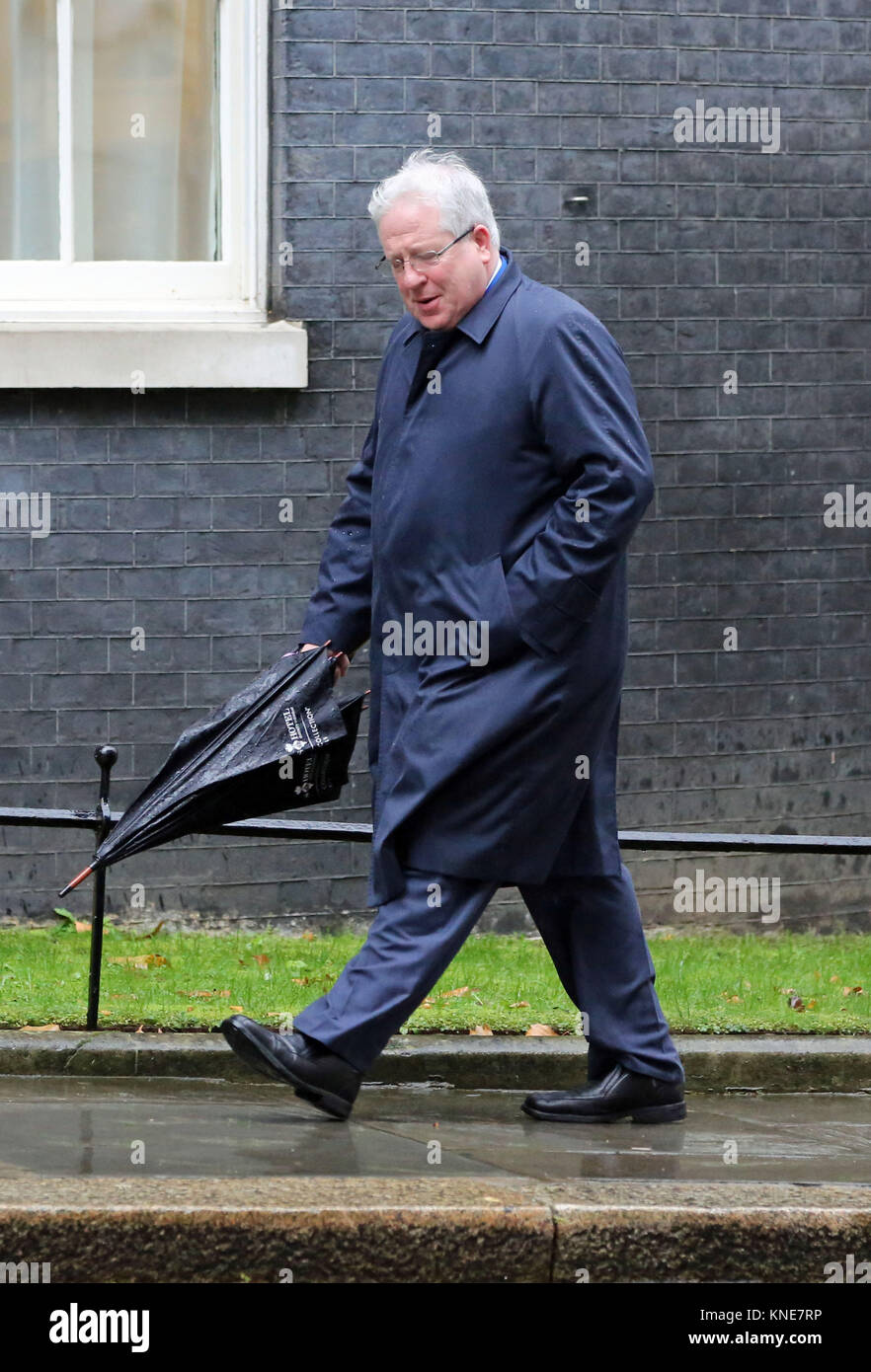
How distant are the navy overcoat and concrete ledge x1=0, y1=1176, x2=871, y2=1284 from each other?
2.95 ft

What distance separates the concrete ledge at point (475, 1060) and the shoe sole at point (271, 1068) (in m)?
0.96

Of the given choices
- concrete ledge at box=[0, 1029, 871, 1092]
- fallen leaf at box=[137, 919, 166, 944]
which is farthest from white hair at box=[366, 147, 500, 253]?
fallen leaf at box=[137, 919, 166, 944]

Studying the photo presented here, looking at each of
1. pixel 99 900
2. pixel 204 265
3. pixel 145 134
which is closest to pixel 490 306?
pixel 99 900

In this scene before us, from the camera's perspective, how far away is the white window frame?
25.0 ft

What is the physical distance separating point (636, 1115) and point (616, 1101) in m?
0.08

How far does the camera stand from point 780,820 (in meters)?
8.26

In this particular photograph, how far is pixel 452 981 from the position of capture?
21.7ft

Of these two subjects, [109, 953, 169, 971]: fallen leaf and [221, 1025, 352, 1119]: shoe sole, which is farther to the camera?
[109, 953, 169, 971]: fallen leaf

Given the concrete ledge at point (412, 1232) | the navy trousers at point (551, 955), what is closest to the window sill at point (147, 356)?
the navy trousers at point (551, 955)

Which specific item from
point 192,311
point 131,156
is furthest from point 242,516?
point 131,156

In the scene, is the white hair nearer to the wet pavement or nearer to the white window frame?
the wet pavement

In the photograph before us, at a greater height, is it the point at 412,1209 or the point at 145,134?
the point at 145,134

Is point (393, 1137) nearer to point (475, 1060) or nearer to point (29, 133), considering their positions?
point (475, 1060)

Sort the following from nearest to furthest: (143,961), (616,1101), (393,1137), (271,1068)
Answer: (271,1068)
(393,1137)
(616,1101)
(143,961)
